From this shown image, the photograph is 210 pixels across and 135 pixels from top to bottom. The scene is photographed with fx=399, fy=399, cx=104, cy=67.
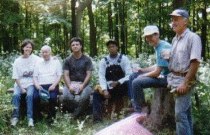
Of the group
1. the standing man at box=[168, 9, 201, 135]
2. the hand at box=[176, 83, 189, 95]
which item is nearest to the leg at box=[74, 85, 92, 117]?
the standing man at box=[168, 9, 201, 135]

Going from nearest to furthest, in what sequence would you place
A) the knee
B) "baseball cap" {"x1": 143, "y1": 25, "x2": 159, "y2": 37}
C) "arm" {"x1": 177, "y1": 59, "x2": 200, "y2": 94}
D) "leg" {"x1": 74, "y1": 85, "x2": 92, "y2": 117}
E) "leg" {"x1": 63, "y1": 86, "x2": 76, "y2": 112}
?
"arm" {"x1": 177, "y1": 59, "x2": 200, "y2": 94} < the knee < "baseball cap" {"x1": 143, "y1": 25, "x2": 159, "y2": 37} < "leg" {"x1": 74, "y1": 85, "x2": 92, "y2": 117} < "leg" {"x1": 63, "y1": 86, "x2": 76, "y2": 112}

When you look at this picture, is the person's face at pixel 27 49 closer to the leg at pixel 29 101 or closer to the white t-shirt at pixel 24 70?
the white t-shirt at pixel 24 70

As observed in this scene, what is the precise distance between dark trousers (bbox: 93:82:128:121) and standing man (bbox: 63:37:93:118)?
0.29 m

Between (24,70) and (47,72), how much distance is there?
0.55 metres

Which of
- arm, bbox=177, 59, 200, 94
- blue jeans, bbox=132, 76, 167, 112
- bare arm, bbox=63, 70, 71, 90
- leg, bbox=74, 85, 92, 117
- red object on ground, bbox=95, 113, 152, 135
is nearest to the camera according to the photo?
arm, bbox=177, 59, 200, 94

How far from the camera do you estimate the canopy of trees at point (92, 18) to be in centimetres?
1984

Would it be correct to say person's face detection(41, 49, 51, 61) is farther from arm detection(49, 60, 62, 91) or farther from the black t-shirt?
the black t-shirt

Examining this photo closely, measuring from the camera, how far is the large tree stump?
7.51m

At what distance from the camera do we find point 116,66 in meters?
9.05

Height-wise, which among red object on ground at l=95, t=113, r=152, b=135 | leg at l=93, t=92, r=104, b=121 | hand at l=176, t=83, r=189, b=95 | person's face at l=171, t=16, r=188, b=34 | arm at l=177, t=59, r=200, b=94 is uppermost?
person's face at l=171, t=16, r=188, b=34

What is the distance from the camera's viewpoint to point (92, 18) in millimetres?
27766

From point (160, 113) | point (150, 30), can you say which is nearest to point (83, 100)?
point (160, 113)

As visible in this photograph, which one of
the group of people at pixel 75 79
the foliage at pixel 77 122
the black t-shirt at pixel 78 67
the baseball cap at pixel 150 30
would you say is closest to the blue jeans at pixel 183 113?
the baseball cap at pixel 150 30

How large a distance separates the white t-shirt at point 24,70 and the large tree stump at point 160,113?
3122 mm
